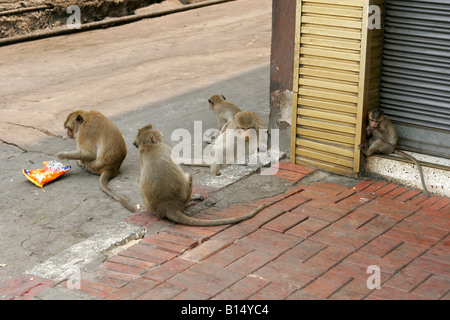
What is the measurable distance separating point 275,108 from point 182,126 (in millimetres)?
2324

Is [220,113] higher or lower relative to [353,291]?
higher

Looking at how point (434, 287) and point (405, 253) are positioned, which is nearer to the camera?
point (434, 287)

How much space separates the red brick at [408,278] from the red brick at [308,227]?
37.8 inches

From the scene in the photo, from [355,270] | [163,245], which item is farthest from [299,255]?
[163,245]

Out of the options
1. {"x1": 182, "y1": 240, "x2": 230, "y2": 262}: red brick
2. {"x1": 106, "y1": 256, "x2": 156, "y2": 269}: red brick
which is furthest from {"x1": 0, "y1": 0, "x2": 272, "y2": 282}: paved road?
{"x1": 182, "y1": 240, "x2": 230, "y2": 262}: red brick

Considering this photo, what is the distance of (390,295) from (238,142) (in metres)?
3.40

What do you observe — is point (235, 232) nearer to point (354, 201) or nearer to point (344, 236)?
point (344, 236)

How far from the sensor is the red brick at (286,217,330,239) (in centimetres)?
608

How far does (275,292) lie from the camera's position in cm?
514

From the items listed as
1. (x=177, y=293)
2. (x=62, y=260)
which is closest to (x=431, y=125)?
(x=177, y=293)

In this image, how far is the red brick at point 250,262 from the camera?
5.47 metres

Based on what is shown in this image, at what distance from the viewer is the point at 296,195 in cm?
692

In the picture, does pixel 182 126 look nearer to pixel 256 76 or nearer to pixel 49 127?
pixel 49 127

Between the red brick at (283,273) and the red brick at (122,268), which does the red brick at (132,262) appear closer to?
the red brick at (122,268)
